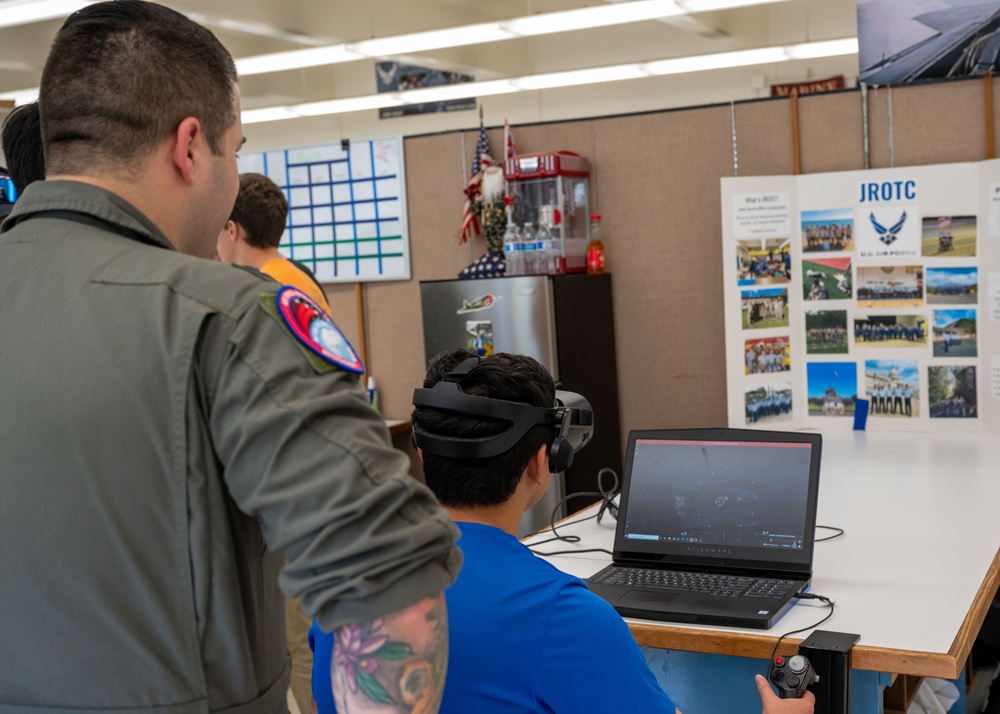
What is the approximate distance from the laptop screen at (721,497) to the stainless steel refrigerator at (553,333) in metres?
1.73

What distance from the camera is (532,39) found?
10.0 meters

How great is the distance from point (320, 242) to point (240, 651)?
12.9 ft

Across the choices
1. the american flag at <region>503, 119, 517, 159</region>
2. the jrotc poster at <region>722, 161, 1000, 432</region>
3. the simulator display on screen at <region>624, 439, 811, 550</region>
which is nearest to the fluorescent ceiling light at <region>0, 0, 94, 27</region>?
the american flag at <region>503, 119, 517, 159</region>

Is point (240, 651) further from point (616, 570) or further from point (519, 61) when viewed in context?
point (519, 61)

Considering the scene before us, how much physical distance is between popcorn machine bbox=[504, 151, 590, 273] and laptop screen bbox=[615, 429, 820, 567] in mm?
1994

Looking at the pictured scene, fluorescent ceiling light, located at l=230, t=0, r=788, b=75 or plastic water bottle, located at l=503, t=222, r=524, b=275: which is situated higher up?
fluorescent ceiling light, located at l=230, t=0, r=788, b=75

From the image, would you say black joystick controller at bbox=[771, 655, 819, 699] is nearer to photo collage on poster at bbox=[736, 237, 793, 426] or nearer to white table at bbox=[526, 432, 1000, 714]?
white table at bbox=[526, 432, 1000, 714]

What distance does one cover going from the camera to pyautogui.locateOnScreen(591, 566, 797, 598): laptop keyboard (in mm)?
1846

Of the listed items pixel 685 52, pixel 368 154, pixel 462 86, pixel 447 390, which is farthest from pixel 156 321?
pixel 685 52

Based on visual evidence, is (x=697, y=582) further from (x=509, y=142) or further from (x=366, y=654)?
(x=509, y=142)

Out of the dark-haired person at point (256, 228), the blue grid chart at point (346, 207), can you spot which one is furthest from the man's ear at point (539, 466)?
the blue grid chart at point (346, 207)

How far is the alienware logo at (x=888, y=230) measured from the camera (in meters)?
3.52

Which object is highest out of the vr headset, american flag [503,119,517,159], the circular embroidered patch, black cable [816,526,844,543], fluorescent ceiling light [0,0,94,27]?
fluorescent ceiling light [0,0,94,27]

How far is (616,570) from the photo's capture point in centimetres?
203
